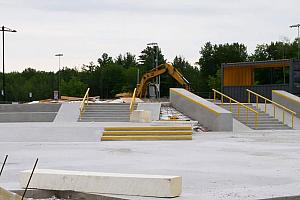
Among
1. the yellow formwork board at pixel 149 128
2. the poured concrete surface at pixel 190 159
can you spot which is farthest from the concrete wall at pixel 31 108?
the yellow formwork board at pixel 149 128

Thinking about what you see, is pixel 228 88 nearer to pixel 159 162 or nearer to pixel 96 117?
pixel 96 117

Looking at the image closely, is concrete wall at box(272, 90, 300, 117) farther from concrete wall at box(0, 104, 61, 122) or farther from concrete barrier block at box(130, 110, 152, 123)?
concrete wall at box(0, 104, 61, 122)

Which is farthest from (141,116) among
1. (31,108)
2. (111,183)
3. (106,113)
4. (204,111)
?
(111,183)

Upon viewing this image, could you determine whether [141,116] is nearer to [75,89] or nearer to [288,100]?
[288,100]

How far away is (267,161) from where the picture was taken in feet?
45.1

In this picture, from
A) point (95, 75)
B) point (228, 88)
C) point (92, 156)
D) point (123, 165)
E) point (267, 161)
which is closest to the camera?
point (123, 165)

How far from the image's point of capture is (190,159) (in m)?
14.2

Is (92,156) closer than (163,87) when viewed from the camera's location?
Yes

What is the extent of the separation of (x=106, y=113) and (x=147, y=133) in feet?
27.0

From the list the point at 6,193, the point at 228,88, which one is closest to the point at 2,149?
the point at 6,193

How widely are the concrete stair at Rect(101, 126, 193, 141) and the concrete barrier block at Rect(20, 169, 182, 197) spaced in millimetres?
11713

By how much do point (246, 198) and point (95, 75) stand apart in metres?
103

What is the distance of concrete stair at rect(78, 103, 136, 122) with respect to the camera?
28.3 metres

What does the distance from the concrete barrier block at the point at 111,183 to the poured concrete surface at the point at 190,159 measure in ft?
0.70
